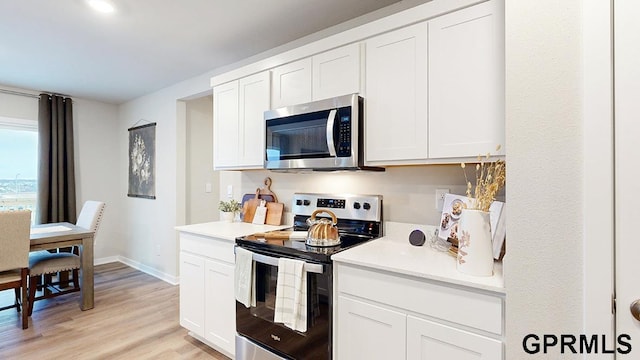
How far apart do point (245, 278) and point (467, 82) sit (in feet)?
5.43

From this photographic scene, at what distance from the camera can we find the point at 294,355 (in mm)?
1703

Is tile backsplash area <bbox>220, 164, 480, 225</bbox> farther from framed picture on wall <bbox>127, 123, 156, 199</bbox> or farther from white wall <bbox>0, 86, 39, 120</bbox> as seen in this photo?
white wall <bbox>0, 86, 39, 120</bbox>

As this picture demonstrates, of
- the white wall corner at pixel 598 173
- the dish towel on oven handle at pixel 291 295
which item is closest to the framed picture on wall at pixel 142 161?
the dish towel on oven handle at pixel 291 295

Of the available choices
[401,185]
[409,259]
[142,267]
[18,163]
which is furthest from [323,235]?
[18,163]

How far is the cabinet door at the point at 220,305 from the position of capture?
82.6 inches

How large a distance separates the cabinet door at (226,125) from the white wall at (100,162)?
124 inches

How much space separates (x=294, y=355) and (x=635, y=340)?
144cm

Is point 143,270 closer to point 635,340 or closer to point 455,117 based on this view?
point 455,117

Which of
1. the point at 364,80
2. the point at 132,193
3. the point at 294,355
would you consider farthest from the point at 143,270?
the point at 364,80

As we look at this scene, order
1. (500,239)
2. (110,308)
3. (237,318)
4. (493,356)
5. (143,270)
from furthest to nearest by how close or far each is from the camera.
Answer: (143,270), (110,308), (237,318), (500,239), (493,356)

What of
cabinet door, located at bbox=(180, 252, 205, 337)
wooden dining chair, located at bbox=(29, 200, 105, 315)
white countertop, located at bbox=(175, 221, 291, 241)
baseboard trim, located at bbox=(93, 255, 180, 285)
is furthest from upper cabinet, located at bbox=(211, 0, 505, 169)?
baseboard trim, located at bbox=(93, 255, 180, 285)

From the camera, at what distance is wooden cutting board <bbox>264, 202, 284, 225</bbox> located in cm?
255

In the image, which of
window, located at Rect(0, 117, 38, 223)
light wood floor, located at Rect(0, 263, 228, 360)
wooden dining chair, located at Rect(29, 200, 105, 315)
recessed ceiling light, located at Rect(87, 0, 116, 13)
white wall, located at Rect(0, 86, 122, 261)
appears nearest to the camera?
recessed ceiling light, located at Rect(87, 0, 116, 13)

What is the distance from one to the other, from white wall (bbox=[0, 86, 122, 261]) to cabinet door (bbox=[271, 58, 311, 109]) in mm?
3874
